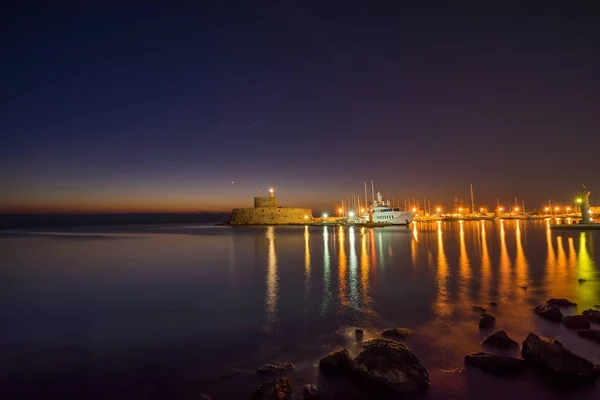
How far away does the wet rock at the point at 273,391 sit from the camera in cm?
585

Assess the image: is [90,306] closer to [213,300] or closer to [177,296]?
[177,296]

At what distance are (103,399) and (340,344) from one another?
205 inches

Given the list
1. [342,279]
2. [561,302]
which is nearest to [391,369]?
[561,302]

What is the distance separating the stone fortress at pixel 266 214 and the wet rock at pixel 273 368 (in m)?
107

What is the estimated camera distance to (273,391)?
5895mm

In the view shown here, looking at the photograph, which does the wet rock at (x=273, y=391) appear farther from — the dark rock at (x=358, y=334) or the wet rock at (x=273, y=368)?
the dark rock at (x=358, y=334)

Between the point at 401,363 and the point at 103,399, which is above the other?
the point at 401,363

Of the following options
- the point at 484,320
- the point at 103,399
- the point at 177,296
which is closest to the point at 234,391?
the point at 103,399

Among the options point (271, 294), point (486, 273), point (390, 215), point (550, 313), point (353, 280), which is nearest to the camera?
point (550, 313)

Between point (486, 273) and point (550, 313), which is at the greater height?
point (550, 313)

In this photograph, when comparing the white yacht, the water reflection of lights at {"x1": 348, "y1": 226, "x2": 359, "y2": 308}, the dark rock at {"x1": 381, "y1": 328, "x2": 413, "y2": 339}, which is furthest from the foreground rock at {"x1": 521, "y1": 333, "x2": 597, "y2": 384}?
the white yacht

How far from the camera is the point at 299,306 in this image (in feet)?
40.9

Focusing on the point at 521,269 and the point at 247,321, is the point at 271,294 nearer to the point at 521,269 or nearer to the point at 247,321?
the point at 247,321

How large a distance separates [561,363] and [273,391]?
5.47 metres
